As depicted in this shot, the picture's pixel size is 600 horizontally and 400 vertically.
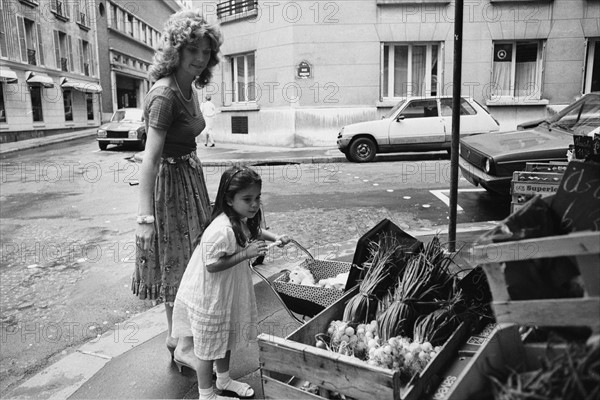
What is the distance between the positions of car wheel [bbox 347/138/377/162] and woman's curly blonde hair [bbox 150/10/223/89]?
36.0 ft

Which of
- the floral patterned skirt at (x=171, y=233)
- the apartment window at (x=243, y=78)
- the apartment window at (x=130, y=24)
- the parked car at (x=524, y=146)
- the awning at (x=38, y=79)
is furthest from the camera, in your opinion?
the apartment window at (x=130, y=24)

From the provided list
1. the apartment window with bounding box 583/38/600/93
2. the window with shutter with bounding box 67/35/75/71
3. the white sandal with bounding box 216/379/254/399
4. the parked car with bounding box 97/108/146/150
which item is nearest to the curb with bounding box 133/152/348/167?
the parked car with bounding box 97/108/146/150

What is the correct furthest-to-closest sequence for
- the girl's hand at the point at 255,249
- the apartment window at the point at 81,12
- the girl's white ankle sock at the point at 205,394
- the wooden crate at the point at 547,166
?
1. the apartment window at the point at 81,12
2. the wooden crate at the point at 547,166
3. the girl's white ankle sock at the point at 205,394
4. the girl's hand at the point at 255,249

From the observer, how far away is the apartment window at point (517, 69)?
17.4 metres

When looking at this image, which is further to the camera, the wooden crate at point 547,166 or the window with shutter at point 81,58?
the window with shutter at point 81,58

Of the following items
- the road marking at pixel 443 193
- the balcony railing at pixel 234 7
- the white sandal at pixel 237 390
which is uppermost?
the balcony railing at pixel 234 7

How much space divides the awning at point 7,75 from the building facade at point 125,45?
38.6ft

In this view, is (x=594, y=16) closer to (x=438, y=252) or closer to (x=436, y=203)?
(x=436, y=203)

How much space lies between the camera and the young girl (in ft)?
8.70

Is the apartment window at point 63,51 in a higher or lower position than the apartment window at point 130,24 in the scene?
lower

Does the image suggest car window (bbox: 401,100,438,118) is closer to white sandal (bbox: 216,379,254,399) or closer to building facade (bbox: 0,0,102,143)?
white sandal (bbox: 216,379,254,399)

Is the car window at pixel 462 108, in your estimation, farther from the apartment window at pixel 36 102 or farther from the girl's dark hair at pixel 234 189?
the apartment window at pixel 36 102

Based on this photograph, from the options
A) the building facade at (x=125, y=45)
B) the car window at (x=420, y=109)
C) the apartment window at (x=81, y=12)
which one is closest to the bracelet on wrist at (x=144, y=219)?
the car window at (x=420, y=109)

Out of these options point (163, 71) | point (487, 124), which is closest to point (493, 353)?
point (163, 71)
